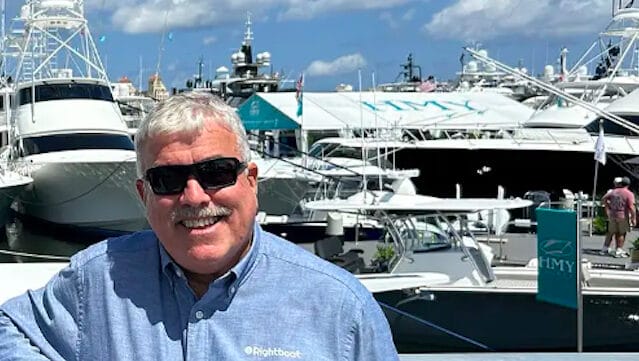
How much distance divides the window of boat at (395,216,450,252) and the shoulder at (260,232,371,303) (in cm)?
745

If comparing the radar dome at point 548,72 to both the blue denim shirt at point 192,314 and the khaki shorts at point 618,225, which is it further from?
the blue denim shirt at point 192,314

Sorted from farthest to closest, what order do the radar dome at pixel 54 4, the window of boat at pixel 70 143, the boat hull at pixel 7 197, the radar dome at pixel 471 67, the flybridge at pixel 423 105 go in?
the radar dome at pixel 471 67 < the radar dome at pixel 54 4 < the flybridge at pixel 423 105 < the window of boat at pixel 70 143 < the boat hull at pixel 7 197

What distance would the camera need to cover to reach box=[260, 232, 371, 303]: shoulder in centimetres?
187

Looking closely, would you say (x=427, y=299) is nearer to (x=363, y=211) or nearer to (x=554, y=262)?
(x=363, y=211)

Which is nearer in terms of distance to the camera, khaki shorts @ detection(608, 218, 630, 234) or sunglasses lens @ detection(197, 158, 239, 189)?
sunglasses lens @ detection(197, 158, 239, 189)

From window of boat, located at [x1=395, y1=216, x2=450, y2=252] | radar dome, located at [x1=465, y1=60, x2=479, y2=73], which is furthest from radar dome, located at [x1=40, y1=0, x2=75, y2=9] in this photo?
radar dome, located at [x1=465, y1=60, x2=479, y2=73]

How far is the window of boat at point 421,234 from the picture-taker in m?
9.34

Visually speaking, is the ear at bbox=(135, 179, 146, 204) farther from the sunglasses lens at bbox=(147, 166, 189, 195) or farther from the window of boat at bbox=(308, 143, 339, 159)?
the window of boat at bbox=(308, 143, 339, 159)

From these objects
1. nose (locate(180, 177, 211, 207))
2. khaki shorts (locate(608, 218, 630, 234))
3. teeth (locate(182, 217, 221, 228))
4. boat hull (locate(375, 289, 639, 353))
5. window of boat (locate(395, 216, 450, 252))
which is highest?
nose (locate(180, 177, 211, 207))

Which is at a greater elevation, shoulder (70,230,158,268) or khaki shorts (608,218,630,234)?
→ shoulder (70,230,158,268)

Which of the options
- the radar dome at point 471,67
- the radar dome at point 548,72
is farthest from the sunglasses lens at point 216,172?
the radar dome at point 471,67

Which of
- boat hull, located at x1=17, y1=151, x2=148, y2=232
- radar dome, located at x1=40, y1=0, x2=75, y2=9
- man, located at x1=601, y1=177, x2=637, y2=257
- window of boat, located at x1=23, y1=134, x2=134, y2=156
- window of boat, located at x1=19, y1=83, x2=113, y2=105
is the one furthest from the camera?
radar dome, located at x1=40, y1=0, x2=75, y2=9

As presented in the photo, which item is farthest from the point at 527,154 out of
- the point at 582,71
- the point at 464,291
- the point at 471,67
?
the point at 471,67

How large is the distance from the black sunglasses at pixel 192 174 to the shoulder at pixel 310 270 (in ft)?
0.61
